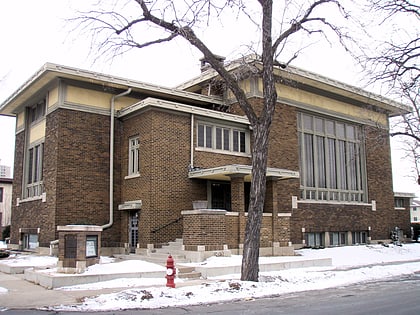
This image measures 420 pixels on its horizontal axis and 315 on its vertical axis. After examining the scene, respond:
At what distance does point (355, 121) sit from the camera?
96.0 feet

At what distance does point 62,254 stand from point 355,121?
2040 centimetres

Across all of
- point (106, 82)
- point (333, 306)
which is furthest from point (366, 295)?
point (106, 82)

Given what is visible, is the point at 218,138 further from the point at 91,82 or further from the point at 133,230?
the point at 91,82

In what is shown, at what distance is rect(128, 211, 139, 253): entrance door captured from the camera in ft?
69.0

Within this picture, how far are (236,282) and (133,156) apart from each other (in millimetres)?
10434

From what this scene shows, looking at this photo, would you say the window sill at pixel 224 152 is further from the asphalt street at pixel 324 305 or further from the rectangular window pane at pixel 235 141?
the asphalt street at pixel 324 305

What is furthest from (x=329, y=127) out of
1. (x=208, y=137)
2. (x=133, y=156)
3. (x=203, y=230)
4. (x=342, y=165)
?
(x=203, y=230)

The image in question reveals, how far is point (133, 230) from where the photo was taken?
2123 cm

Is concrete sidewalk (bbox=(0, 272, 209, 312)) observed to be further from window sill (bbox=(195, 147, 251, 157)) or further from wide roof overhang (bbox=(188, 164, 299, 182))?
window sill (bbox=(195, 147, 251, 157))

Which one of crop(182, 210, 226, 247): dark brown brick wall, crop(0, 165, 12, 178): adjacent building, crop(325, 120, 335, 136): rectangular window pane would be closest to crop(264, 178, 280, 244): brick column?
crop(182, 210, 226, 247): dark brown brick wall

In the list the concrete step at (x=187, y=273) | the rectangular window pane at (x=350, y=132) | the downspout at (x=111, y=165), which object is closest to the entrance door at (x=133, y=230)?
the downspout at (x=111, y=165)

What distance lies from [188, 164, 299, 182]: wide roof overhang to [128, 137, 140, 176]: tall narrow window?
8.03 ft

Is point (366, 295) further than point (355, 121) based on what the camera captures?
No

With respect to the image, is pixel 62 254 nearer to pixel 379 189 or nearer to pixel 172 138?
pixel 172 138
